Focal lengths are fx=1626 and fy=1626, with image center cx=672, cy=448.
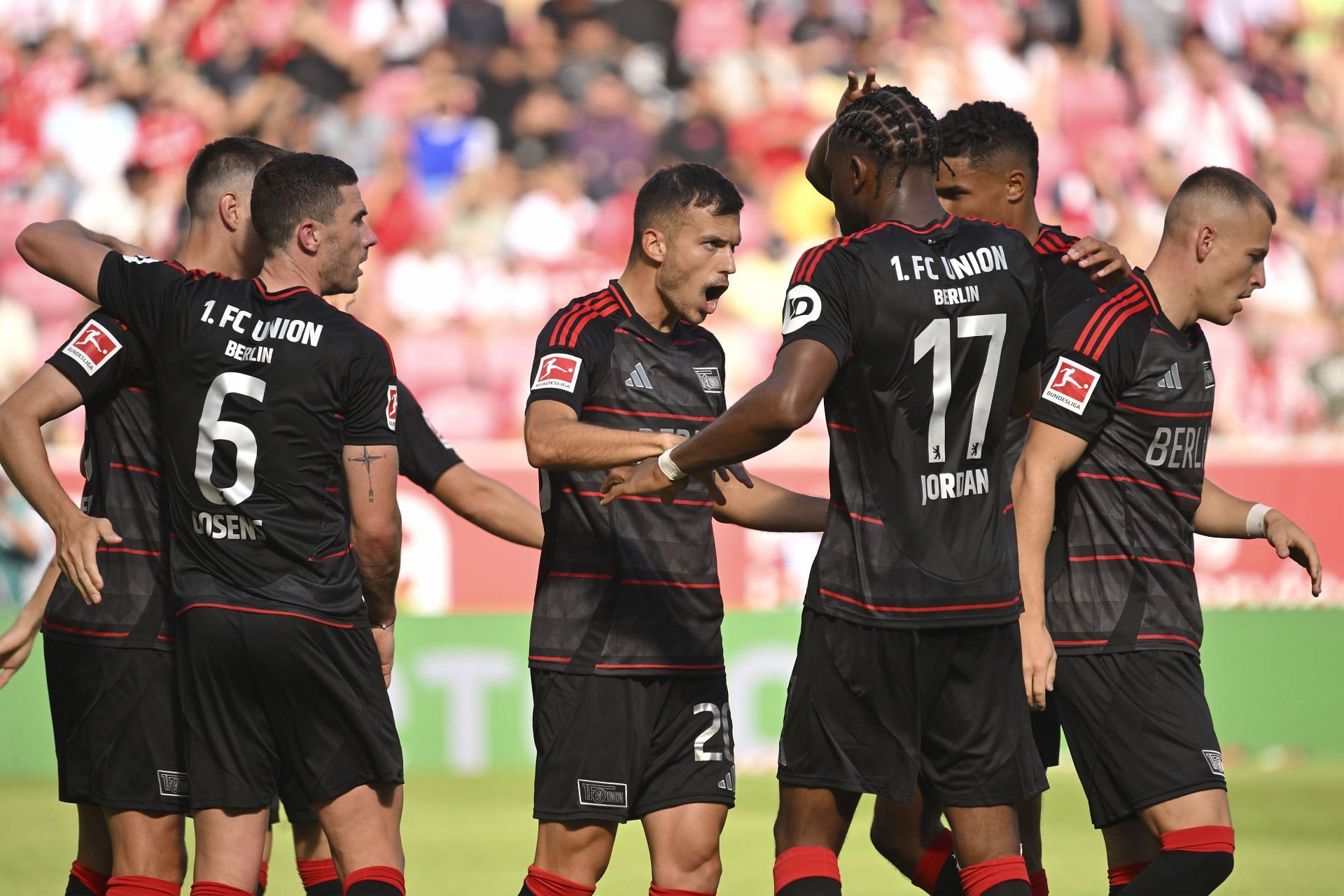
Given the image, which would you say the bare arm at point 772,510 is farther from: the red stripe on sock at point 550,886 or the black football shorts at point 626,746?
the red stripe on sock at point 550,886

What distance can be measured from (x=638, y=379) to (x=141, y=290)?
4.64 ft

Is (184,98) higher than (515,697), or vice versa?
(184,98)

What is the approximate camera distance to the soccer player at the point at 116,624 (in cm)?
434

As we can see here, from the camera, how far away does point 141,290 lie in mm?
4305

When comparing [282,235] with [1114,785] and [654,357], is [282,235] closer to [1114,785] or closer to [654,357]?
[654,357]

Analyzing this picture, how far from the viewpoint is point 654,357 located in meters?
4.86

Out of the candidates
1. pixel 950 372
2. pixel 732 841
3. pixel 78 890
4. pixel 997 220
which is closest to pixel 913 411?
pixel 950 372

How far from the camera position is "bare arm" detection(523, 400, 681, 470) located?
4.28m

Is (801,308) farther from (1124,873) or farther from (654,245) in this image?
(1124,873)

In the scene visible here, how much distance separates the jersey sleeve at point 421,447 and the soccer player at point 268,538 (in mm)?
1242

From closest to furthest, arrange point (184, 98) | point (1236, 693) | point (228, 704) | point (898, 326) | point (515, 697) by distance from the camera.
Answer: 1. point (898, 326)
2. point (228, 704)
3. point (515, 697)
4. point (1236, 693)
5. point (184, 98)

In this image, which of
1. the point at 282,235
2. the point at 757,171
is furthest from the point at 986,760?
the point at 757,171

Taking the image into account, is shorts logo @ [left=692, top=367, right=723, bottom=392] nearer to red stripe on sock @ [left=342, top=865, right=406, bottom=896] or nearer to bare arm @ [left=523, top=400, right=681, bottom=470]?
bare arm @ [left=523, top=400, right=681, bottom=470]

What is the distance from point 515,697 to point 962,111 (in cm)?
526
